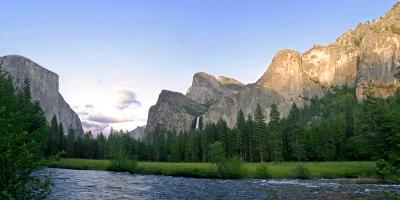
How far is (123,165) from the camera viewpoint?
97250 millimetres

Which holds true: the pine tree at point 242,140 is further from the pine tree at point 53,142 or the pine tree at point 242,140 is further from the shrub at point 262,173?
the pine tree at point 53,142

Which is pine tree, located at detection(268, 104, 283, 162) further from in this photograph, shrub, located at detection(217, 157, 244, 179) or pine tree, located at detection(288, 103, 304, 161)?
shrub, located at detection(217, 157, 244, 179)

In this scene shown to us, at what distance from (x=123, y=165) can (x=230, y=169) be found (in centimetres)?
3489

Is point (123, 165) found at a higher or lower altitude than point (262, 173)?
higher

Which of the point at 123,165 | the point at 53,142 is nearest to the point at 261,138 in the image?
the point at 123,165

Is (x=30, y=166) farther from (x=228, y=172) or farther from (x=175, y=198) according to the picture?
(x=228, y=172)

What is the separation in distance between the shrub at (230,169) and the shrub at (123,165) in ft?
96.0

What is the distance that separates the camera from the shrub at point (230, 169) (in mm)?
72688

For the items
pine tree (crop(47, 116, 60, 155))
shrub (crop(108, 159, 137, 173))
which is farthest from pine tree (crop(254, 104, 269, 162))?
pine tree (crop(47, 116, 60, 155))

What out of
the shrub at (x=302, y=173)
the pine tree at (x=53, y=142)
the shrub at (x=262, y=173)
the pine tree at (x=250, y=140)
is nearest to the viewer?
the shrub at (x=302, y=173)

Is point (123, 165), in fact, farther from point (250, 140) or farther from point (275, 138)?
point (250, 140)

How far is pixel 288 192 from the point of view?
156 feet

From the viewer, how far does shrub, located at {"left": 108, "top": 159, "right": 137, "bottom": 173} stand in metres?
95.6

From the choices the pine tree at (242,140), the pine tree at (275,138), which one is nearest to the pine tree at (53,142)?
the pine tree at (242,140)
